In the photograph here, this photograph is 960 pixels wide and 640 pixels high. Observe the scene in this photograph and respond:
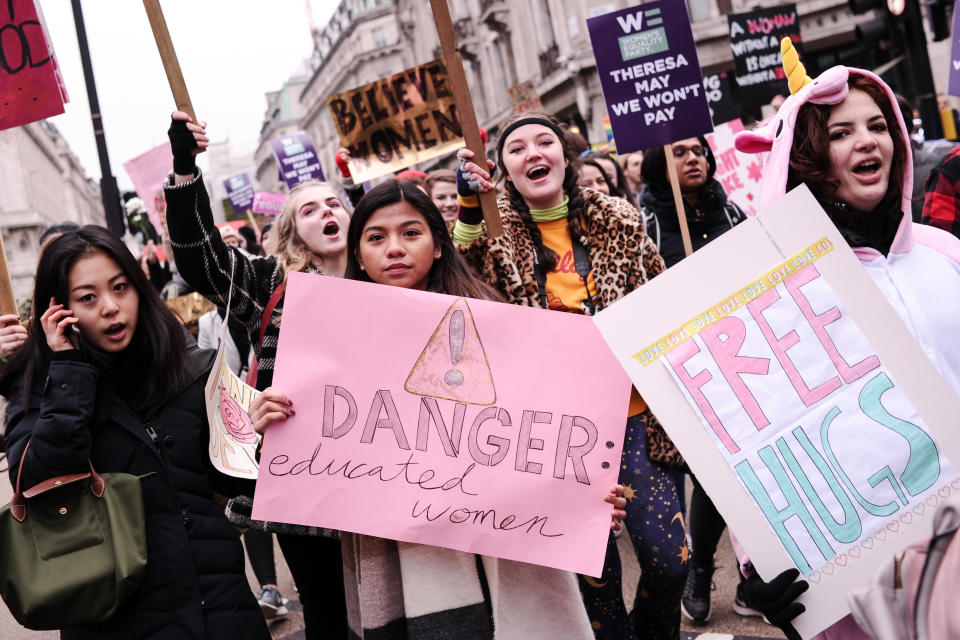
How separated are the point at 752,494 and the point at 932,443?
41 centimetres

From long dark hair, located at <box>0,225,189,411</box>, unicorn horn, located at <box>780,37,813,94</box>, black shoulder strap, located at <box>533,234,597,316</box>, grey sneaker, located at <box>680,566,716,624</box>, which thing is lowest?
grey sneaker, located at <box>680,566,716,624</box>

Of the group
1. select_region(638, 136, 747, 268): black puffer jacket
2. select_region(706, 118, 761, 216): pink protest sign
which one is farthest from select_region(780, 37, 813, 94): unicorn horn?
select_region(706, 118, 761, 216): pink protest sign


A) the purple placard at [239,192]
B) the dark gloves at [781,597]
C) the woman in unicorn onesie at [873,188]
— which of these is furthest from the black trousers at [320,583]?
the purple placard at [239,192]

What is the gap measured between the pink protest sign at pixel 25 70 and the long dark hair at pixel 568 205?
170cm

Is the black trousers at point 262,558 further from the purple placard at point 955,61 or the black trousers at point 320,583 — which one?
the purple placard at point 955,61

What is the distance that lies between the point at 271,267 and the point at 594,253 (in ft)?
4.17

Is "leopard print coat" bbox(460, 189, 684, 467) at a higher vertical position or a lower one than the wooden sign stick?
lower

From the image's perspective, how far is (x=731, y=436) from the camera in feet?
6.52

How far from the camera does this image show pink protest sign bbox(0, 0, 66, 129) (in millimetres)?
3277

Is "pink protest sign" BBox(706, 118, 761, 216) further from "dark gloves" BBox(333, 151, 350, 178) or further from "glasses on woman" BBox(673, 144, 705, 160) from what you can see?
"dark gloves" BBox(333, 151, 350, 178)

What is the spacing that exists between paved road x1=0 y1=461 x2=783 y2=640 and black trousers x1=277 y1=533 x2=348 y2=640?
3.46 feet

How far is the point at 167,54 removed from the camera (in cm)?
270

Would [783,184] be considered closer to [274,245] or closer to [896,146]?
[896,146]

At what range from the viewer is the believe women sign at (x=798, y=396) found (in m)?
1.93
